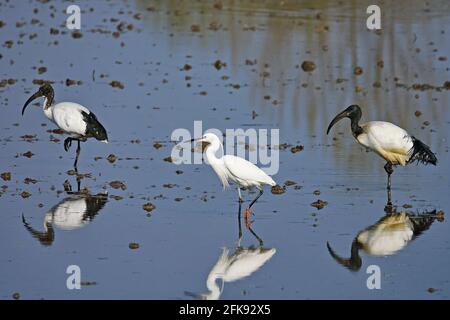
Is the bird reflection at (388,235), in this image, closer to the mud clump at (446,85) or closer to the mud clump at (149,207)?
the mud clump at (149,207)

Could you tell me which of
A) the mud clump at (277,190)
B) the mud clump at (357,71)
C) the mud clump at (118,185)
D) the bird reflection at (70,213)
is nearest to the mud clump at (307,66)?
the mud clump at (357,71)

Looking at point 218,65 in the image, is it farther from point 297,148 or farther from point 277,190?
point 277,190

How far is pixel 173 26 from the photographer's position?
26.4 m

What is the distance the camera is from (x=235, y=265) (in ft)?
36.6

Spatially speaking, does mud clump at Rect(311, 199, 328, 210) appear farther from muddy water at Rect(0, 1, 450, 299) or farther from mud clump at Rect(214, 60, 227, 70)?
mud clump at Rect(214, 60, 227, 70)

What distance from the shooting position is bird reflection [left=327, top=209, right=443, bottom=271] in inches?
455

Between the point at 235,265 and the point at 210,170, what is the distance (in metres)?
4.00

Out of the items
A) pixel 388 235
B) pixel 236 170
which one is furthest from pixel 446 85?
pixel 388 235

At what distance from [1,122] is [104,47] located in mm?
6854

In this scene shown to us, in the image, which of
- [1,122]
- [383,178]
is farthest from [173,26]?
[383,178]
